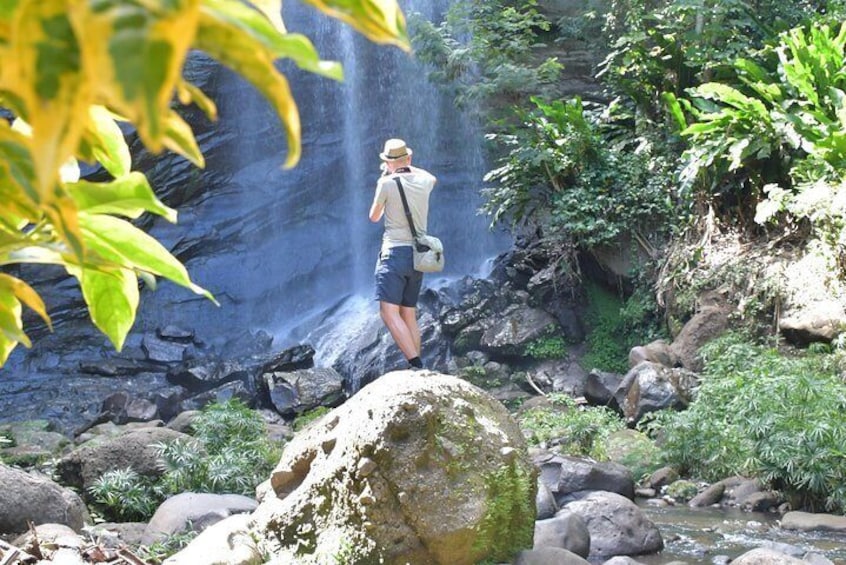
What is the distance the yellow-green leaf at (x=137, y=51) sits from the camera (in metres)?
0.54

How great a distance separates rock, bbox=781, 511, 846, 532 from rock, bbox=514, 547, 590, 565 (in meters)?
2.51

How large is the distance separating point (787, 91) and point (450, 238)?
8.57 meters

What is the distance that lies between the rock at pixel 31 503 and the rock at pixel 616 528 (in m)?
3.04

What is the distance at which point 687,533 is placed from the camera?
635 centimetres

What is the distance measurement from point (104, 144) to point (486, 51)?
13.5 metres

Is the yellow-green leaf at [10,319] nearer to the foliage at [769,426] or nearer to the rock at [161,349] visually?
the foliage at [769,426]

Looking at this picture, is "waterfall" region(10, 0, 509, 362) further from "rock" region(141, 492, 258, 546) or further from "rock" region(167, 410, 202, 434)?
"rock" region(141, 492, 258, 546)

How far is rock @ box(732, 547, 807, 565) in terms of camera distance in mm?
4652

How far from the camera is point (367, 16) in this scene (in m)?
0.80

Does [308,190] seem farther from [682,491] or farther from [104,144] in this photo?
[104,144]

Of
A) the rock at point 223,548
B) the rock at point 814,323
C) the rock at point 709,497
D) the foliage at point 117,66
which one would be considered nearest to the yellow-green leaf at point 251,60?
the foliage at point 117,66

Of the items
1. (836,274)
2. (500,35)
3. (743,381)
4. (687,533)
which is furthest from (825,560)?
(500,35)

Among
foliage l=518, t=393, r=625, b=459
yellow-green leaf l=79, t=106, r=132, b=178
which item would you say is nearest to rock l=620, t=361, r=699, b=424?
foliage l=518, t=393, r=625, b=459

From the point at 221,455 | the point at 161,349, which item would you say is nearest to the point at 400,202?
the point at 221,455
